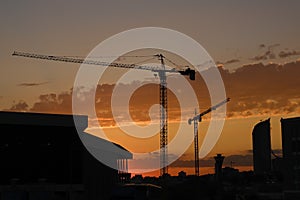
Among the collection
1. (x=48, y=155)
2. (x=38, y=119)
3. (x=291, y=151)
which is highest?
(x=38, y=119)

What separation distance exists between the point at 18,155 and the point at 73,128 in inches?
321

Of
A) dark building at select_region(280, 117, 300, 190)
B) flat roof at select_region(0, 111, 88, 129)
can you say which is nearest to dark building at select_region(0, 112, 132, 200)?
flat roof at select_region(0, 111, 88, 129)

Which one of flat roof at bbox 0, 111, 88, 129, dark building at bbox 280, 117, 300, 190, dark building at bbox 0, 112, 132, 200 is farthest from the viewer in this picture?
dark building at bbox 280, 117, 300, 190

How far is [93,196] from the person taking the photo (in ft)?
259

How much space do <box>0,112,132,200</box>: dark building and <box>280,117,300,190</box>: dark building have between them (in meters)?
68.9

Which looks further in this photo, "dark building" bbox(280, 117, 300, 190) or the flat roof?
"dark building" bbox(280, 117, 300, 190)

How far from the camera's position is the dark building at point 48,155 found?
251 ft

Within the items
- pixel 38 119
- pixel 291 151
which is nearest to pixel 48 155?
pixel 38 119

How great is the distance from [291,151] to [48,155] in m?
81.1

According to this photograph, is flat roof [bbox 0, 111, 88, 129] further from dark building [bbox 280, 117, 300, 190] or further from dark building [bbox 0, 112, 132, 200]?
dark building [bbox 280, 117, 300, 190]

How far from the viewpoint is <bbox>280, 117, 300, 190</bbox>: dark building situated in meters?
139

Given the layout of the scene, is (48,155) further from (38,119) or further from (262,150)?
(262,150)

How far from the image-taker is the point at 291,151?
143875mm

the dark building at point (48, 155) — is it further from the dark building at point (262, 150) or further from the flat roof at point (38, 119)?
the dark building at point (262, 150)
